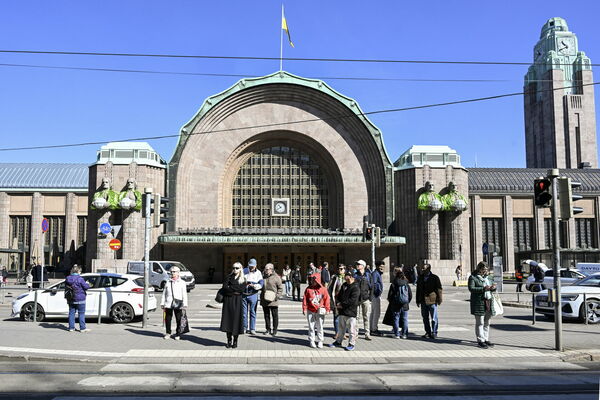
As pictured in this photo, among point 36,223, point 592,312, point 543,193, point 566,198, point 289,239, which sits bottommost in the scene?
point 592,312

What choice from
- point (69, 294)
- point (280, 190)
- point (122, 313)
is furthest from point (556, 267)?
point (280, 190)

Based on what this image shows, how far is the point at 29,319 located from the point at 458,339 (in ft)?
40.6

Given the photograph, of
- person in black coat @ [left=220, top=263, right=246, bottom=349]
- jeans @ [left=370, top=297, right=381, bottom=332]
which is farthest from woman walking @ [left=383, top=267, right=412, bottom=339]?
person in black coat @ [left=220, top=263, right=246, bottom=349]

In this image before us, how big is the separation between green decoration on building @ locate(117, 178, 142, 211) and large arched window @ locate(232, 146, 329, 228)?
8.07 meters

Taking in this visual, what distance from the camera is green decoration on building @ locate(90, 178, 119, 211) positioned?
39.8 meters

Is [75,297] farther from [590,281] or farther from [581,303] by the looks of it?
[590,281]

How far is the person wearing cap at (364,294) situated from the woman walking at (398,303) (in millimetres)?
563

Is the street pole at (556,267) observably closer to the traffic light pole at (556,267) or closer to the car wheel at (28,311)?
the traffic light pole at (556,267)

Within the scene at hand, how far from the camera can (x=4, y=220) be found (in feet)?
166

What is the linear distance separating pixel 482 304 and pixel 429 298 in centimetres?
155

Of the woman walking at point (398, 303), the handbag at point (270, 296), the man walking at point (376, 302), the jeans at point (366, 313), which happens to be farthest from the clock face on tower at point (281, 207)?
the jeans at point (366, 313)

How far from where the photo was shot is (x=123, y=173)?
1624 inches

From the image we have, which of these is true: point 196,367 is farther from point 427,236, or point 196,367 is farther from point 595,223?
point 595,223

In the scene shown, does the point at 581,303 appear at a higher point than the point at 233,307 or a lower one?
lower
